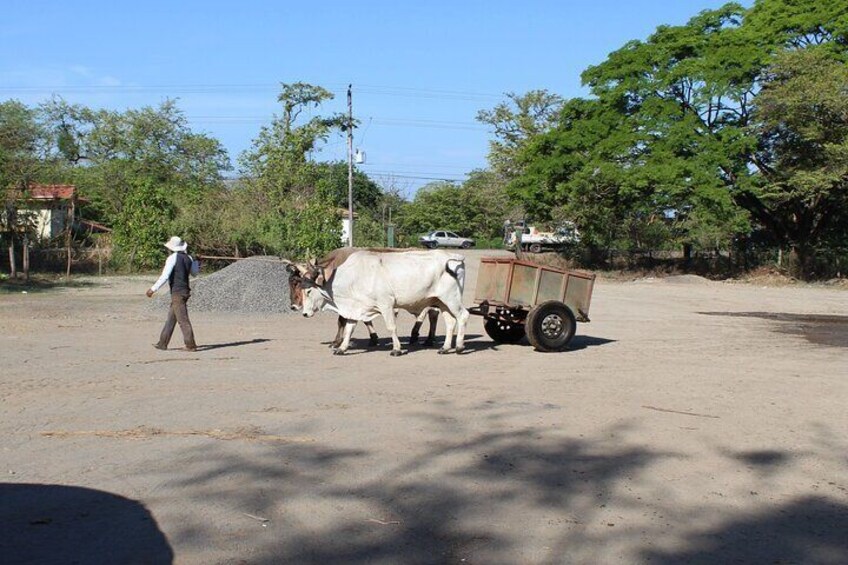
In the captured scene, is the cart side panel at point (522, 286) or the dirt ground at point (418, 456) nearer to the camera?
the dirt ground at point (418, 456)

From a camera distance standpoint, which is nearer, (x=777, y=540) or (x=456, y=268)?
(x=777, y=540)

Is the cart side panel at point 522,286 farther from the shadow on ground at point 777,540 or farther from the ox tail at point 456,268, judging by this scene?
the shadow on ground at point 777,540

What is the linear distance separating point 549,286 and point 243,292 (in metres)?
11.1

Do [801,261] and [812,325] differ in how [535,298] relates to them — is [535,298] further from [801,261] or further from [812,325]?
[801,261]

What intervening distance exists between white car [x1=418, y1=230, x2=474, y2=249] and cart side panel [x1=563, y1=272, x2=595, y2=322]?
182 ft

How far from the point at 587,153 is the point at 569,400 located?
116 ft

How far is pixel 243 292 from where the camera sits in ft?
80.5

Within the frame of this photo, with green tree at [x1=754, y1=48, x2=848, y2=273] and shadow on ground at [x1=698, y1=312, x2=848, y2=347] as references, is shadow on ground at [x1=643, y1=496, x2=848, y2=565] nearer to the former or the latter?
shadow on ground at [x1=698, y1=312, x2=848, y2=347]

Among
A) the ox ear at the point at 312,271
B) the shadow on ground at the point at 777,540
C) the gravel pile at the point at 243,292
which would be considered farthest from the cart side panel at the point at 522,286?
the gravel pile at the point at 243,292

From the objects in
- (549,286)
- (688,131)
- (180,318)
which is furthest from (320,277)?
(688,131)

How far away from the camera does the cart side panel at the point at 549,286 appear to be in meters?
16.0

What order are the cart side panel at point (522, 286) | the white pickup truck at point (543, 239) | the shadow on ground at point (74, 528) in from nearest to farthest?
the shadow on ground at point (74, 528), the cart side panel at point (522, 286), the white pickup truck at point (543, 239)

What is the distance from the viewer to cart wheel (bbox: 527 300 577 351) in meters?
15.6

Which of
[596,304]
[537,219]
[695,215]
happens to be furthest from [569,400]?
[537,219]
